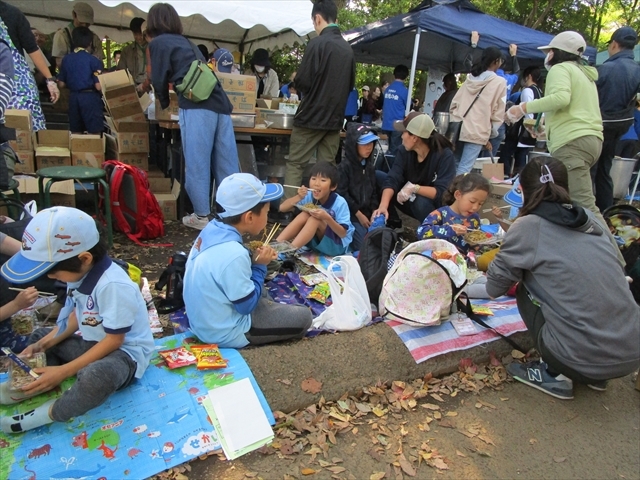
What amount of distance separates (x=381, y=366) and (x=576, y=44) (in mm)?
3277

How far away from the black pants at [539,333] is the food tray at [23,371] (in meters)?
2.56

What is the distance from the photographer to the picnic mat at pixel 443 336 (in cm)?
280

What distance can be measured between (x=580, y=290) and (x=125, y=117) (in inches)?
201

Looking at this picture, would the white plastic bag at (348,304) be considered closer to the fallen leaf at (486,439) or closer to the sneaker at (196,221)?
the fallen leaf at (486,439)

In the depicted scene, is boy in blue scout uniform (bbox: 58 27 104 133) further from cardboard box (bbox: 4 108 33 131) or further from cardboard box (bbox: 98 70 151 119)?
cardboard box (bbox: 4 108 33 131)

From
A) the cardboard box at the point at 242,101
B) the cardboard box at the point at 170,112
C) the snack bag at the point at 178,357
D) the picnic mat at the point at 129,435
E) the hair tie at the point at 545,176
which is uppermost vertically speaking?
the cardboard box at the point at 242,101

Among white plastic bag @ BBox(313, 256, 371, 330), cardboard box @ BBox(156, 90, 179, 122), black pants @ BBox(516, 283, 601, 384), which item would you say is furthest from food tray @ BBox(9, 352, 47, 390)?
cardboard box @ BBox(156, 90, 179, 122)

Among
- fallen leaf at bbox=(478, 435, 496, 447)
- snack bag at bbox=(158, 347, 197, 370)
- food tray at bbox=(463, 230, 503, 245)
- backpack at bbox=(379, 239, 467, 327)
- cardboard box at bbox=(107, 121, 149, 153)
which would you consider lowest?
fallen leaf at bbox=(478, 435, 496, 447)

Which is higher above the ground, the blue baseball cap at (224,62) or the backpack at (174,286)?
the blue baseball cap at (224,62)

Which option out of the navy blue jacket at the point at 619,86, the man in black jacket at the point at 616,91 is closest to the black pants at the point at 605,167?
the man in black jacket at the point at 616,91

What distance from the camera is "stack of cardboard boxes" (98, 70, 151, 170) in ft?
17.7

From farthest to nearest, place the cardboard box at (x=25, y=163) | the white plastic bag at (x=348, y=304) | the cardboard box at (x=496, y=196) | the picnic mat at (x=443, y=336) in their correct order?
1. the cardboard box at (x=496, y=196)
2. the cardboard box at (x=25, y=163)
3. the white plastic bag at (x=348, y=304)
4. the picnic mat at (x=443, y=336)

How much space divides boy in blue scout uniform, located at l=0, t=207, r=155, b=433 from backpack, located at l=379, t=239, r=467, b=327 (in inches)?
59.4

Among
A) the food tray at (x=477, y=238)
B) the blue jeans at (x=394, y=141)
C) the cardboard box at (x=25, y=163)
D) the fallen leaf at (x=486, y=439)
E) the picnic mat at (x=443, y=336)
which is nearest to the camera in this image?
the fallen leaf at (x=486, y=439)
